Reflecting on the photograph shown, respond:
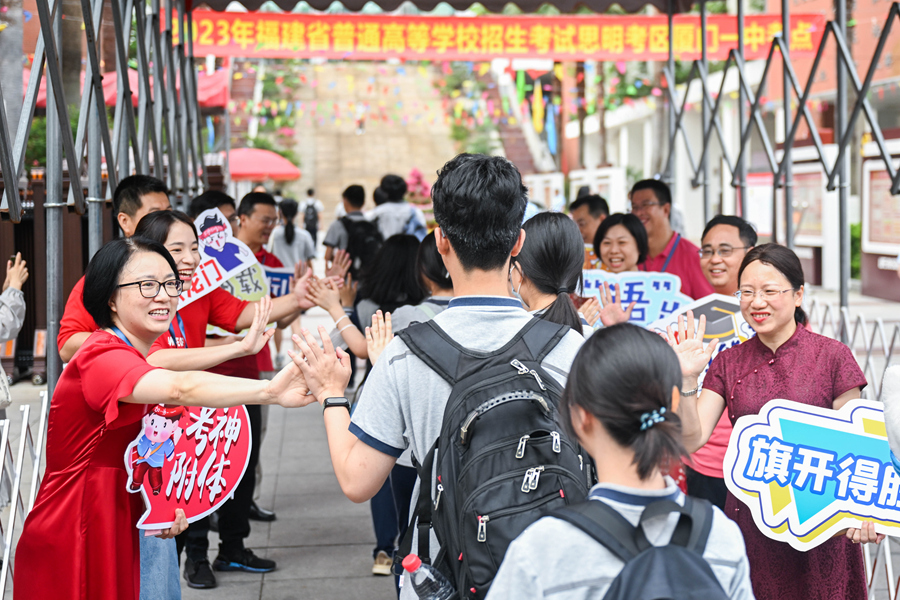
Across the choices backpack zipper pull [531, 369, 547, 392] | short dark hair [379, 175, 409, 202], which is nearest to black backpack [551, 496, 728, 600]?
backpack zipper pull [531, 369, 547, 392]

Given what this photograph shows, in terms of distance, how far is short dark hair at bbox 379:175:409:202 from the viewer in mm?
8633

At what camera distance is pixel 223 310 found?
3.76m

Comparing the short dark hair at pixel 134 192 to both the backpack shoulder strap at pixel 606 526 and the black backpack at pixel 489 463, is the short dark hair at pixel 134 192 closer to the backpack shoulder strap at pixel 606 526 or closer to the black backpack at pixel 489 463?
the black backpack at pixel 489 463

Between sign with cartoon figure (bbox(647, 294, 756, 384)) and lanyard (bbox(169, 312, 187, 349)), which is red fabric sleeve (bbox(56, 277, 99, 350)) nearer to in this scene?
lanyard (bbox(169, 312, 187, 349))

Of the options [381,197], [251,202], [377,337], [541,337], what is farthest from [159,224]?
[381,197]

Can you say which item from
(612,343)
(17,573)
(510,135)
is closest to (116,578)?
(17,573)

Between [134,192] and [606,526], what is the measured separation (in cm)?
292

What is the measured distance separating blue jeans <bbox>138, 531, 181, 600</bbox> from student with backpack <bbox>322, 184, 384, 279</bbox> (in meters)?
4.65

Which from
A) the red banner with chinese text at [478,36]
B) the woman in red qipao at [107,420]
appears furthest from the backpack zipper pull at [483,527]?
the red banner with chinese text at [478,36]

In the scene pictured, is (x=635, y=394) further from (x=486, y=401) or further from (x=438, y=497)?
(x=438, y=497)

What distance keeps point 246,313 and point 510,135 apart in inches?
1038

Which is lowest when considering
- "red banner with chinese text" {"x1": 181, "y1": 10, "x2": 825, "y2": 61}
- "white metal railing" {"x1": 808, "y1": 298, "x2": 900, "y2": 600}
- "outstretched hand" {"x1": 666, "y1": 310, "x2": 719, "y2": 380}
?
"white metal railing" {"x1": 808, "y1": 298, "x2": 900, "y2": 600}

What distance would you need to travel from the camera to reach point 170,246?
3223 mm

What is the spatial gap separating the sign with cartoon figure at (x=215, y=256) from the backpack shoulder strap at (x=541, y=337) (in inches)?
81.5
